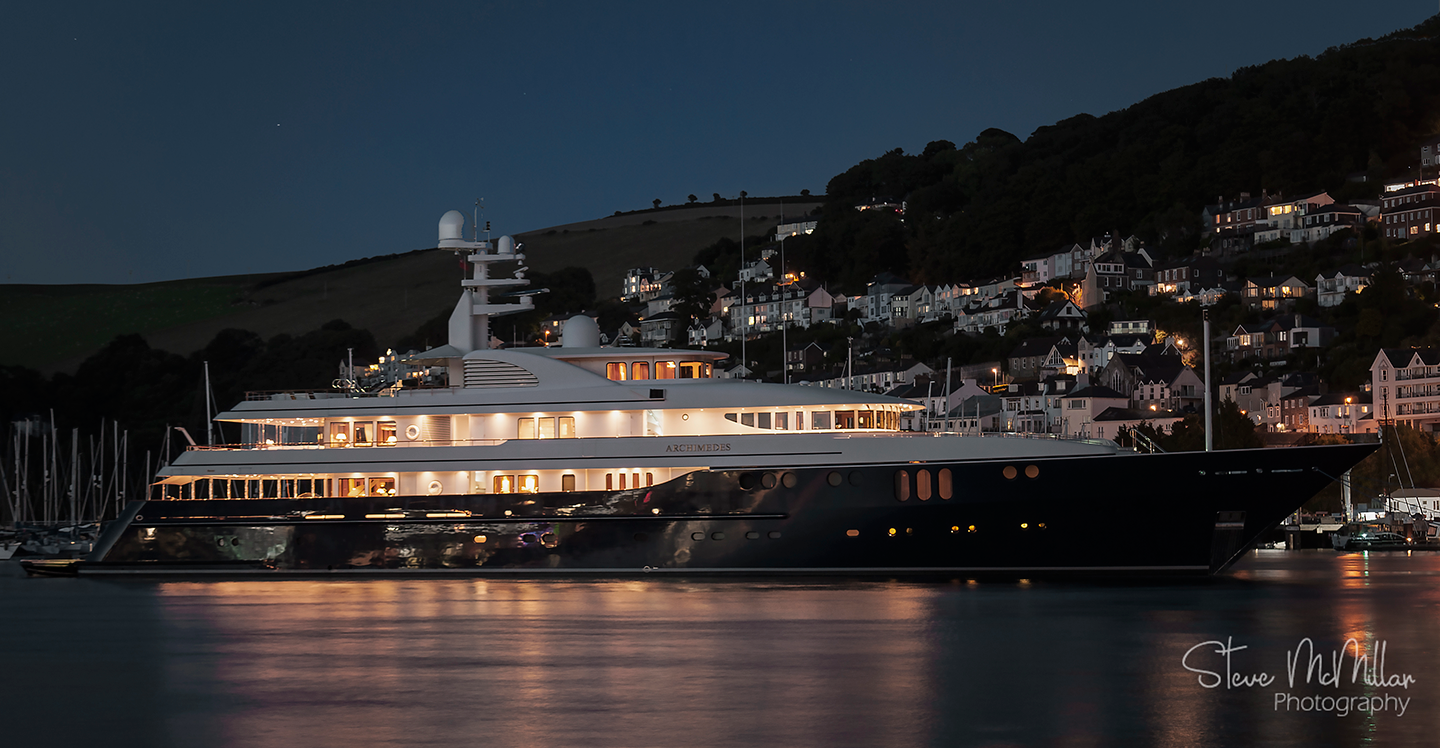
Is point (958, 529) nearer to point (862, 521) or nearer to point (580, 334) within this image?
point (862, 521)

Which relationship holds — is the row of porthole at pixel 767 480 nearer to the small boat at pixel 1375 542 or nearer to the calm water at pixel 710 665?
the calm water at pixel 710 665

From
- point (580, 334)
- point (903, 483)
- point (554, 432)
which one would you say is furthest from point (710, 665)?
point (580, 334)

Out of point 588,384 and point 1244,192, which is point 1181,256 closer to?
point 1244,192

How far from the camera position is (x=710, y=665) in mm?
18375

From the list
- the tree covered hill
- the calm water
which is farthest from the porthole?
the tree covered hill

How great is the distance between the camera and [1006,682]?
673 inches

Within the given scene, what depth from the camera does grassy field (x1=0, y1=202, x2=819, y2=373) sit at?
124 meters

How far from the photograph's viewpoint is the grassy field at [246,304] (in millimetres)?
124250

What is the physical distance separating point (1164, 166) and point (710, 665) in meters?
134

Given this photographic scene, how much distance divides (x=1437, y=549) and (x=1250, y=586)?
95.8 feet

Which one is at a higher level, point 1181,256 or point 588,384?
point 1181,256

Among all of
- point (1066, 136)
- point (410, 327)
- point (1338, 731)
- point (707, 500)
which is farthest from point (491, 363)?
point (1066, 136)

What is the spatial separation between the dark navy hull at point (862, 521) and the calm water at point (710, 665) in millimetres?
743
